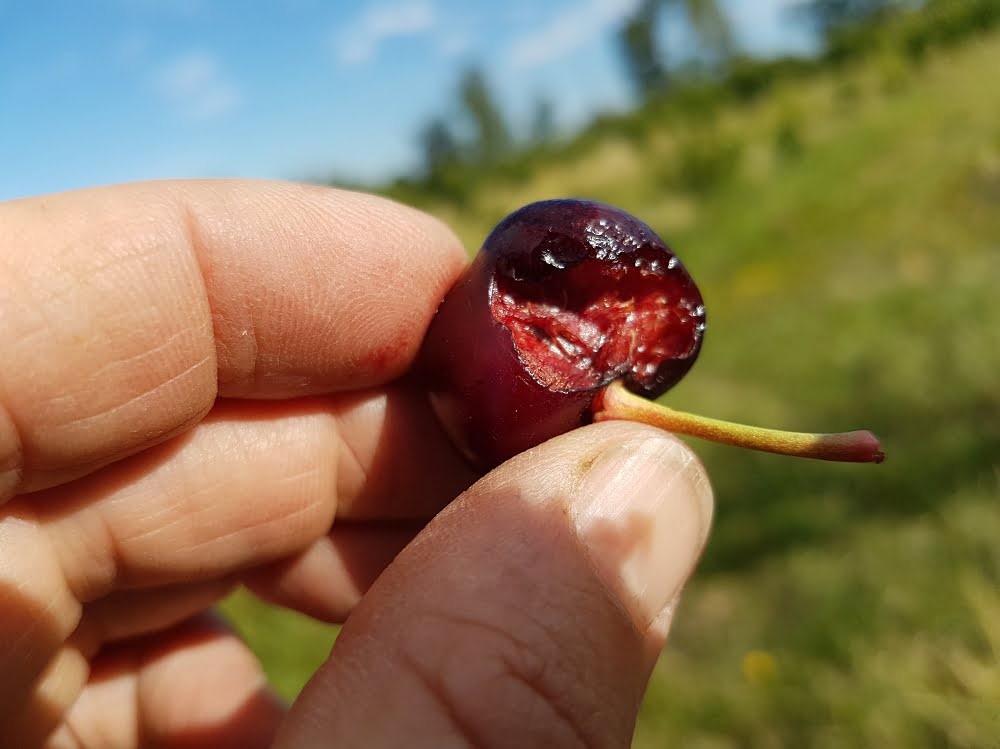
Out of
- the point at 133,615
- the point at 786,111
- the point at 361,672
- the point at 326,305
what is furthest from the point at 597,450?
the point at 786,111

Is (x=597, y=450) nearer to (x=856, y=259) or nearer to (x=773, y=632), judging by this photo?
(x=773, y=632)

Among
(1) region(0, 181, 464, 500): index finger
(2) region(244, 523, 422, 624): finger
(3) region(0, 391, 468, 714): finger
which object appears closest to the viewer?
(1) region(0, 181, 464, 500): index finger

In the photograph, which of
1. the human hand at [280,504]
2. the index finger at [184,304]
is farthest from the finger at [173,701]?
the index finger at [184,304]

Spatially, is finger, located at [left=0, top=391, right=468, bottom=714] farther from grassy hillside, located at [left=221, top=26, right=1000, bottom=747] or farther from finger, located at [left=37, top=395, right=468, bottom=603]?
grassy hillside, located at [left=221, top=26, right=1000, bottom=747]

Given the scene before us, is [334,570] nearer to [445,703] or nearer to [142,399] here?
[142,399]

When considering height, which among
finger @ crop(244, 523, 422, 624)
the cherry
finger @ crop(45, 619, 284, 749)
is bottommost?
finger @ crop(45, 619, 284, 749)

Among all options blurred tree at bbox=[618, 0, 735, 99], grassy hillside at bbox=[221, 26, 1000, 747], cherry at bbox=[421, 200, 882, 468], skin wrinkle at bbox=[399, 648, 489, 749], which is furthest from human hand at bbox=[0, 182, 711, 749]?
blurred tree at bbox=[618, 0, 735, 99]

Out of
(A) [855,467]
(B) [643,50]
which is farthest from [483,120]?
(A) [855,467]
